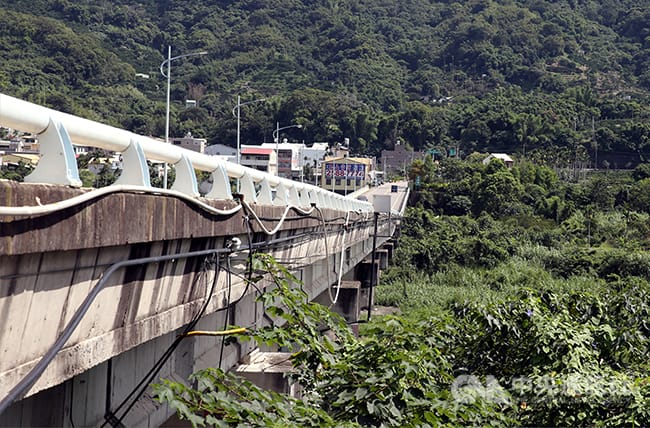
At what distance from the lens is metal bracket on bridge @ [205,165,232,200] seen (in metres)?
8.49

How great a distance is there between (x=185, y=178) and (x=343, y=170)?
109 meters

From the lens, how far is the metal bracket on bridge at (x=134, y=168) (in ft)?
19.8

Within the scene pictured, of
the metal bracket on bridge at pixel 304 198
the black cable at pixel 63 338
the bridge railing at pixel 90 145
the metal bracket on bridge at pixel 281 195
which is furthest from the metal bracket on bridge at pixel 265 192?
the black cable at pixel 63 338

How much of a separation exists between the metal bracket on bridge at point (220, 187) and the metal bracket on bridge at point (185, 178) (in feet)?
3.77

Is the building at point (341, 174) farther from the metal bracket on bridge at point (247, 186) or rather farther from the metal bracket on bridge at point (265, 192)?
the metal bracket on bridge at point (247, 186)

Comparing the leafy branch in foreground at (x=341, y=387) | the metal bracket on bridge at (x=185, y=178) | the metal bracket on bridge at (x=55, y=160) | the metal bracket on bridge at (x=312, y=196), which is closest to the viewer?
the metal bracket on bridge at (x=55, y=160)

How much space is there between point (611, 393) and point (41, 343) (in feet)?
18.3

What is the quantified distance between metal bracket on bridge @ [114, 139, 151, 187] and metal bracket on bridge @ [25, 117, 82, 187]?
1.02m

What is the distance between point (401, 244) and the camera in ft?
227

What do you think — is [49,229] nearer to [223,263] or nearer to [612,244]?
[223,263]

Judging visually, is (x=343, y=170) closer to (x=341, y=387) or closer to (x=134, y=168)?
(x=341, y=387)

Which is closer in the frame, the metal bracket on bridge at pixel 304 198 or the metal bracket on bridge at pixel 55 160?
the metal bracket on bridge at pixel 55 160

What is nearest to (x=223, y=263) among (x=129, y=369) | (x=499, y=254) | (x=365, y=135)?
(x=129, y=369)

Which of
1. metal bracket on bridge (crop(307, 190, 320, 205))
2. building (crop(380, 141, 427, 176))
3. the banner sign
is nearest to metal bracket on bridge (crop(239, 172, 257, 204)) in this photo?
metal bracket on bridge (crop(307, 190, 320, 205))
